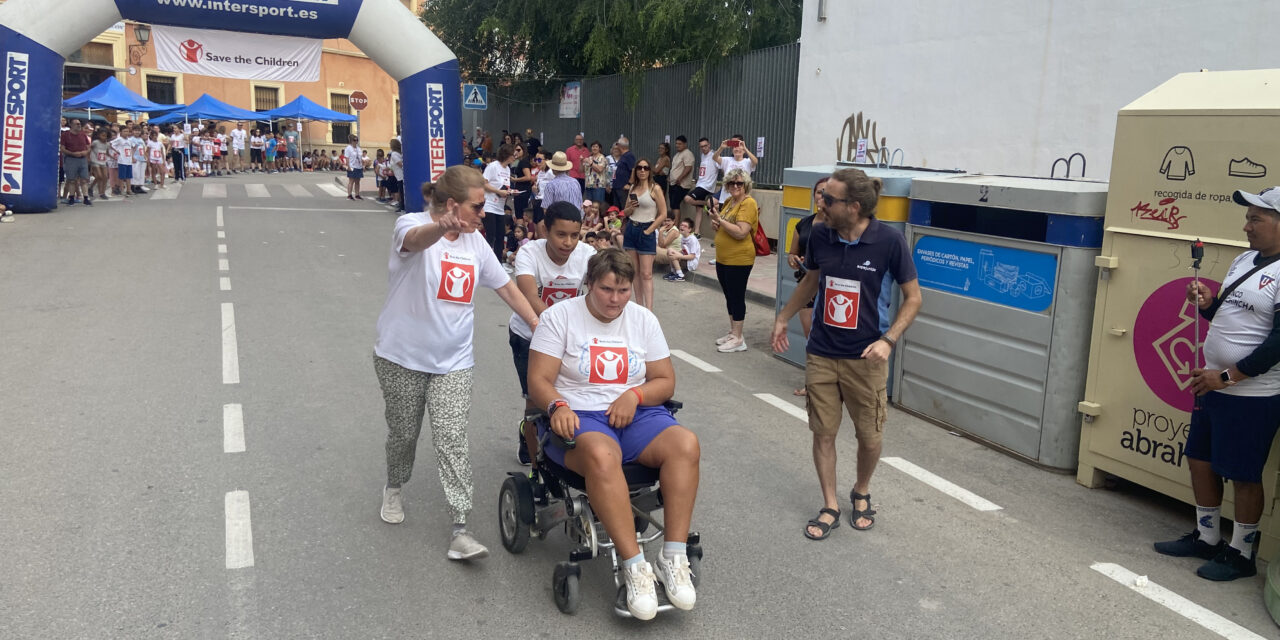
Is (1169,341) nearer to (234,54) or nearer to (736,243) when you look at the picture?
(736,243)

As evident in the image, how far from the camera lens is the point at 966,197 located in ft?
20.8

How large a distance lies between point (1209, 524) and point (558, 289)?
3351 mm

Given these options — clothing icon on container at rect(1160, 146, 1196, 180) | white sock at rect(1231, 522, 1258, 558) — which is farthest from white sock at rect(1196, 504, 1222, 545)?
clothing icon on container at rect(1160, 146, 1196, 180)

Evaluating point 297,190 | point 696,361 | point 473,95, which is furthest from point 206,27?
point 696,361

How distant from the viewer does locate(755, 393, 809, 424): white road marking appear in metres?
6.98

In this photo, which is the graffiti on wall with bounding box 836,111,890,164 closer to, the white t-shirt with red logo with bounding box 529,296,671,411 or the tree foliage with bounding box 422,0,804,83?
the tree foliage with bounding box 422,0,804,83

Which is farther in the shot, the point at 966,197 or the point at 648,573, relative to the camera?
the point at 966,197

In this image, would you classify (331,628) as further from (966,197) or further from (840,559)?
(966,197)

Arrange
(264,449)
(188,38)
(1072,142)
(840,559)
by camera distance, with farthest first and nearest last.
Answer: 1. (188,38)
2. (1072,142)
3. (264,449)
4. (840,559)

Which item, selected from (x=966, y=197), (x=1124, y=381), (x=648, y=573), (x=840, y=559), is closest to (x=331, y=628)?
(x=648, y=573)

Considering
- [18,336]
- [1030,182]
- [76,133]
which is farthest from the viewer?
[76,133]

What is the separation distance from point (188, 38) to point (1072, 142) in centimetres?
1456

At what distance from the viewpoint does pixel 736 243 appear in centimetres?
897

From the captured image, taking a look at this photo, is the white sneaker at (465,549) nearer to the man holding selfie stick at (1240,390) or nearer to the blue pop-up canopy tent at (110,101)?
the man holding selfie stick at (1240,390)
